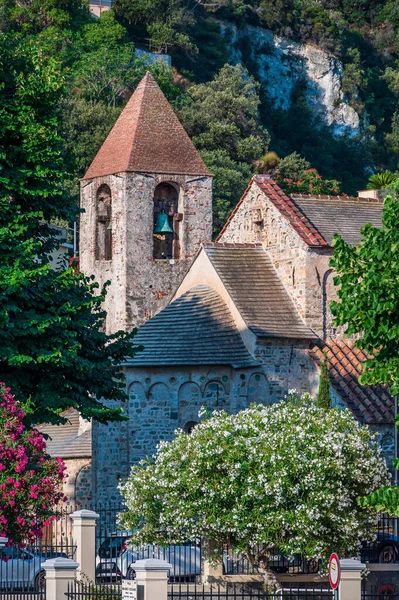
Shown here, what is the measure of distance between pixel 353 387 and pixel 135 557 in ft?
37.1

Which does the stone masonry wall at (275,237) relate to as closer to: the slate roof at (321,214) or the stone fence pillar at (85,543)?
the slate roof at (321,214)

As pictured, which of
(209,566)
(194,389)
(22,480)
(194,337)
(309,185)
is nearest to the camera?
(22,480)

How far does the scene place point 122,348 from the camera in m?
35.9

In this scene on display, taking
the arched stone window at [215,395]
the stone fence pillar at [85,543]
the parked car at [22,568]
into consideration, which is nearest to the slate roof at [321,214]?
the arched stone window at [215,395]

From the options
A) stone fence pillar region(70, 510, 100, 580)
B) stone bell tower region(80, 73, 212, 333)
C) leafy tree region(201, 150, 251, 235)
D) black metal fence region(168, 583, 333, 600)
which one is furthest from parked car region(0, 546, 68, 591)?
leafy tree region(201, 150, 251, 235)

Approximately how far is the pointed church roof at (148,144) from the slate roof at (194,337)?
10971 millimetres

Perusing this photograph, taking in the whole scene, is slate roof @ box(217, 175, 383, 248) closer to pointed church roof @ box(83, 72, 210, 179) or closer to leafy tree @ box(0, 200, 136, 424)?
pointed church roof @ box(83, 72, 210, 179)

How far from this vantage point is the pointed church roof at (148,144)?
54.7m

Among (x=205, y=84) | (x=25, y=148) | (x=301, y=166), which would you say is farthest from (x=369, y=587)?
(x=205, y=84)

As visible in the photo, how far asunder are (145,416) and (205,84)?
196 ft

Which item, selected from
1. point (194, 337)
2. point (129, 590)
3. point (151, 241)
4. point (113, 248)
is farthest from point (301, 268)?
point (129, 590)

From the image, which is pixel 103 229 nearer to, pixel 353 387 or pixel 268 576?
pixel 353 387

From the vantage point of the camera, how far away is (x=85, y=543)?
1235 inches

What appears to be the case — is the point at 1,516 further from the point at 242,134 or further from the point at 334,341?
the point at 242,134
